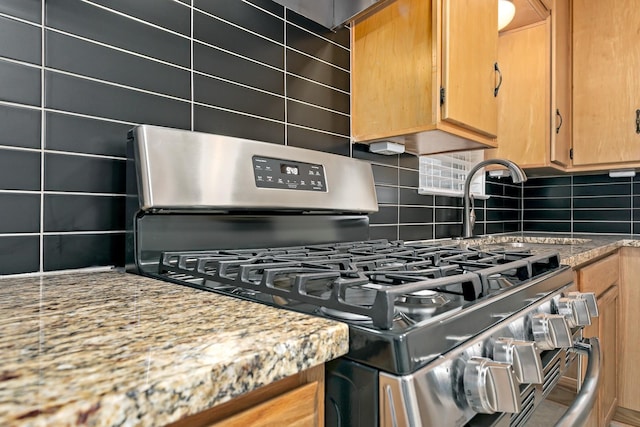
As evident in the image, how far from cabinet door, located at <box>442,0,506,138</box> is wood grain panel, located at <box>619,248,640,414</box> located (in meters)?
0.98

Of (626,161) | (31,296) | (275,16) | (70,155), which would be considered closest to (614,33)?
(626,161)

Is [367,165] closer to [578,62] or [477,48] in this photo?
[477,48]

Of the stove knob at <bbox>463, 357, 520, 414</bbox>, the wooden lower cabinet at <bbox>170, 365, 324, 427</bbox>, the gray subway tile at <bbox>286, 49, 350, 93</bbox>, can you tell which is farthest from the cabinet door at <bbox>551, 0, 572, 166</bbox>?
the wooden lower cabinet at <bbox>170, 365, 324, 427</bbox>

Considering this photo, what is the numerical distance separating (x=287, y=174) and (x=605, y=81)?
6.65 feet

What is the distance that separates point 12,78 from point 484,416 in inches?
37.4

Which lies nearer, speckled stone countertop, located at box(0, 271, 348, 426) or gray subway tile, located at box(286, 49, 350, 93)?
speckled stone countertop, located at box(0, 271, 348, 426)

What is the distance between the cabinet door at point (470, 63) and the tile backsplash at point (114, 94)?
1.20 feet

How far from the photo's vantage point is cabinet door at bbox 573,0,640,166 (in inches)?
81.4

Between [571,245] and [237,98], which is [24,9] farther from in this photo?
[571,245]

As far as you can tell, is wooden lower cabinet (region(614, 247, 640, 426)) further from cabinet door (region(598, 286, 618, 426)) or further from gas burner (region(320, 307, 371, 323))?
gas burner (region(320, 307, 371, 323))

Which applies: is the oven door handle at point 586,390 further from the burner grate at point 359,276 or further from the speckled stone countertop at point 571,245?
the speckled stone countertop at point 571,245

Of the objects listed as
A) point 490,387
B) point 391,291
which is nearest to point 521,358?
point 490,387

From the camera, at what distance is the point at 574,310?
802 millimetres

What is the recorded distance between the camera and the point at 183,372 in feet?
0.99
